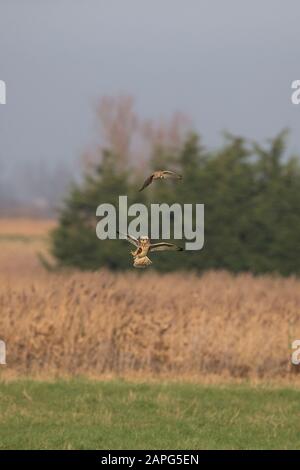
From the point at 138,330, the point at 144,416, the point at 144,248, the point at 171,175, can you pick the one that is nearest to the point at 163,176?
the point at 171,175

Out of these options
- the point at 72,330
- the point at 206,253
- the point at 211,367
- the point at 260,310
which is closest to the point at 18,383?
the point at 72,330

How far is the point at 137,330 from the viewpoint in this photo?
53.5ft

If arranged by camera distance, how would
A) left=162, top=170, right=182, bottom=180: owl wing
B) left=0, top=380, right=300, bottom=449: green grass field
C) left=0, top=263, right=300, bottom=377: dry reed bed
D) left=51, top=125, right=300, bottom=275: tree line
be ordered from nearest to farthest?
left=162, top=170, right=182, bottom=180: owl wing, left=0, top=380, right=300, bottom=449: green grass field, left=0, top=263, right=300, bottom=377: dry reed bed, left=51, top=125, right=300, bottom=275: tree line

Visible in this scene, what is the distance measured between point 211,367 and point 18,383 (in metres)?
3.48

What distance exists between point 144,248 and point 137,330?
10.3 m

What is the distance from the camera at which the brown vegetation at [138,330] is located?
52.1ft

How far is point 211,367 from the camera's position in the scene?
15961mm

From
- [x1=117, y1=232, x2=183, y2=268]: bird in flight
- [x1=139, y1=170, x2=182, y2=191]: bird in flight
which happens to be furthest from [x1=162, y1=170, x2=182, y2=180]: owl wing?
[x1=117, y1=232, x2=183, y2=268]: bird in flight

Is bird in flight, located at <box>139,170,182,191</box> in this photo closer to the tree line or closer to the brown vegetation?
the brown vegetation

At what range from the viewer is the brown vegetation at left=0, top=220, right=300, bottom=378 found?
626 inches

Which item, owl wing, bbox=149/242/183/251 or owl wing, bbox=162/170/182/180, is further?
owl wing, bbox=162/170/182/180

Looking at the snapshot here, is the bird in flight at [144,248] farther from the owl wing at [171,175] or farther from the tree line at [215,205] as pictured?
the tree line at [215,205]

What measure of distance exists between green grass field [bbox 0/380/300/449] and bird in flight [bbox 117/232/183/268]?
5344 mm
